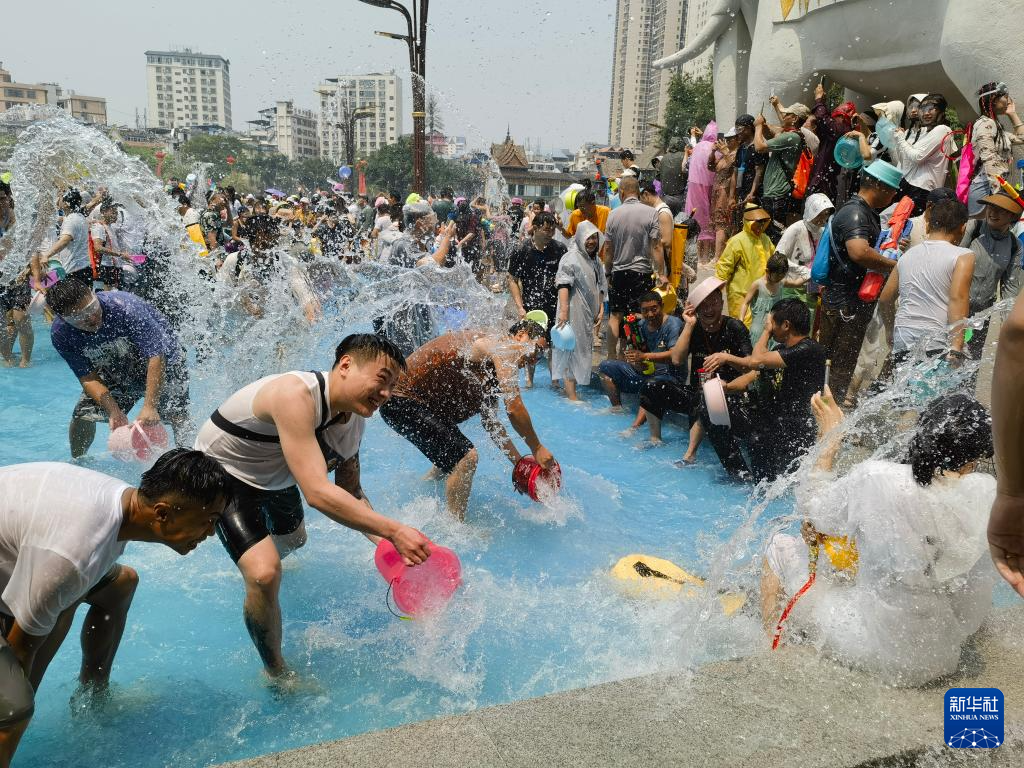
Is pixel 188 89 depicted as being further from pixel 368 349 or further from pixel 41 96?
pixel 368 349

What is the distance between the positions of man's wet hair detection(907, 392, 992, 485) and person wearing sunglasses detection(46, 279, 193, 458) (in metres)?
4.50

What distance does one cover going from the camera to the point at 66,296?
4.91 metres

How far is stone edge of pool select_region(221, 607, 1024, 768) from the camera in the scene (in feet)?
7.52

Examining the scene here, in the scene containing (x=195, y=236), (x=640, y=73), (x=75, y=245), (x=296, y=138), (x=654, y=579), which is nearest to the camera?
(x=654, y=579)

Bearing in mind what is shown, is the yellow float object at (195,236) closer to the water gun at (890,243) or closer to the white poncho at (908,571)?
the water gun at (890,243)

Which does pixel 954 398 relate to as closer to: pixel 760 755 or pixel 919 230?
pixel 760 755

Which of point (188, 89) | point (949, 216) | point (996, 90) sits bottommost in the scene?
point (949, 216)

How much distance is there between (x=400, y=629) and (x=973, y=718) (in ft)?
8.12

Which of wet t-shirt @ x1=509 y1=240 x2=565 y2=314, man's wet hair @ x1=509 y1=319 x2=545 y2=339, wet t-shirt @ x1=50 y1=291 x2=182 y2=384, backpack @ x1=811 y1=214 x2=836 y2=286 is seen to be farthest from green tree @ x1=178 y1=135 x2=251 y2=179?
man's wet hair @ x1=509 y1=319 x2=545 y2=339

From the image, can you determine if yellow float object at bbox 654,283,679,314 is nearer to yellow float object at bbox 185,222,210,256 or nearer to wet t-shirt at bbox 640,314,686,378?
wet t-shirt at bbox 640,314,686,378

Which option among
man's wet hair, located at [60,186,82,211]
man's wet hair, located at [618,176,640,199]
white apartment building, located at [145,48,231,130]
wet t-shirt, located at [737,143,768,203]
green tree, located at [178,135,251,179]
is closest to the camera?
man's wet hair, located at [618,176,640,199]

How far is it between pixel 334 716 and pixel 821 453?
257 cm

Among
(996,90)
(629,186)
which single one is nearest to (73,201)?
(629,186)

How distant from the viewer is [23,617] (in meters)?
2.33
